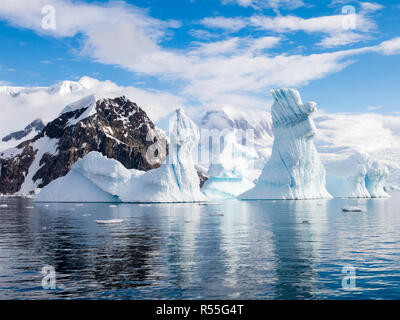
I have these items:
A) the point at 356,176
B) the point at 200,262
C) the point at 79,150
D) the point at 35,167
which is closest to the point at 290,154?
the point at 356,176

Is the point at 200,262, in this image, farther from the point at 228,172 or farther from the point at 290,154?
the point at 228,172

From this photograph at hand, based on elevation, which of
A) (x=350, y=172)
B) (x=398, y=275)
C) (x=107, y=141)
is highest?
(x=107, y=141)

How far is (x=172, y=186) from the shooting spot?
66.9m

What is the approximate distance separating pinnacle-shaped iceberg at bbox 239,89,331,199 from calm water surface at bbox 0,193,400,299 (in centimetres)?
4413

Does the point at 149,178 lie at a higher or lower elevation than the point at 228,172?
lower

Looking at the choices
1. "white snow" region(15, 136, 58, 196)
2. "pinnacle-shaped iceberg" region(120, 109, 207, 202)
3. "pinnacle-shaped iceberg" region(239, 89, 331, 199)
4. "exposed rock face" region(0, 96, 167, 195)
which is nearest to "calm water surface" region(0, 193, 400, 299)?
"pinnacle-shaped iceberg" region(120, 109, 207, 202)

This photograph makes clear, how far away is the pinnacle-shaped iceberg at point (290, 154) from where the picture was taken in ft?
248

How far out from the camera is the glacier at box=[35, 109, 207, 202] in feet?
218

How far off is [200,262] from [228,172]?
72435 mm

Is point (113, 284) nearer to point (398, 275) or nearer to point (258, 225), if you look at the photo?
point (398, 275)

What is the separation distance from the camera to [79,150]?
7111 inches

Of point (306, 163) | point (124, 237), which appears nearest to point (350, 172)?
point (306, 163)

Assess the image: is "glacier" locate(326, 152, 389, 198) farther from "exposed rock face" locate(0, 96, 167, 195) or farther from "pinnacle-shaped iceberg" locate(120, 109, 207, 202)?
"exposed rock face" locate(0, 96, 167, 195)

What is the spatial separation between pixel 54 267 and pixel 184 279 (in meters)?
5.61
